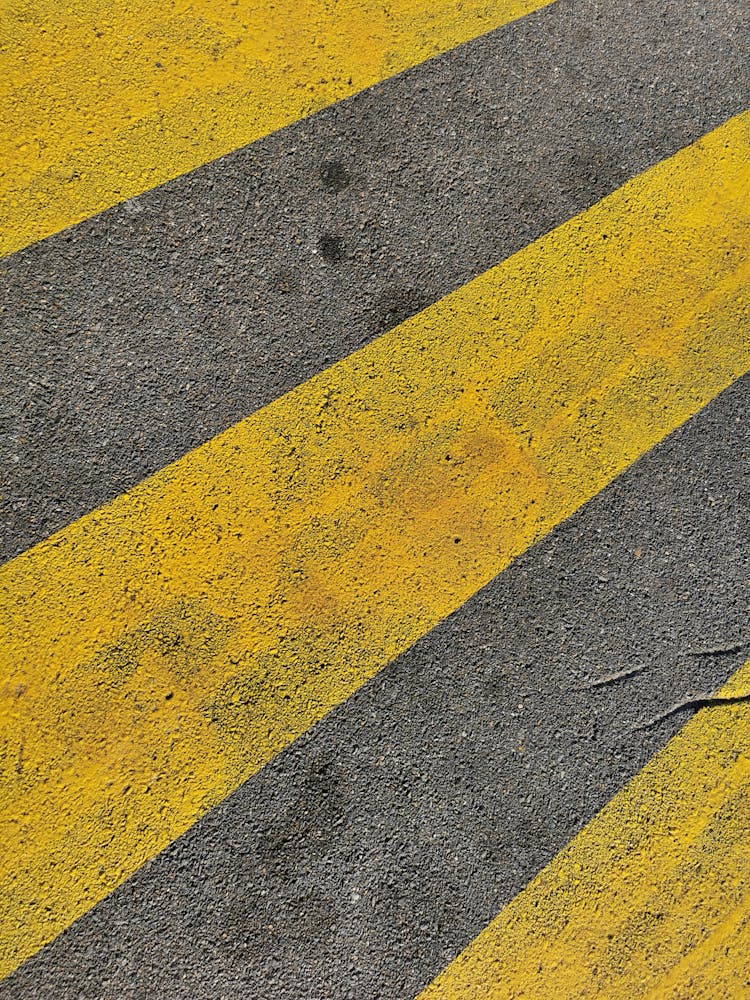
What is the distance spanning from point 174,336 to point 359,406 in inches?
29.2

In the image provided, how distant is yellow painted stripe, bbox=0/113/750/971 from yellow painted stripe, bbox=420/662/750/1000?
97 cm

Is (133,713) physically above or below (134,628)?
below

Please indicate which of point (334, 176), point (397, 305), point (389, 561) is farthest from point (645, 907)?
point (334, 176)

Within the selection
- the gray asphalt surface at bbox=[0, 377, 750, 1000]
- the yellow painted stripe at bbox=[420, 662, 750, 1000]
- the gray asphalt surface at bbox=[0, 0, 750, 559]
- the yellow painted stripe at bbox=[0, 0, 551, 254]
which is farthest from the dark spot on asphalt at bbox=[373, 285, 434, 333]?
the yellow painted stripe at bbox=[420, 662, 750, 1000]

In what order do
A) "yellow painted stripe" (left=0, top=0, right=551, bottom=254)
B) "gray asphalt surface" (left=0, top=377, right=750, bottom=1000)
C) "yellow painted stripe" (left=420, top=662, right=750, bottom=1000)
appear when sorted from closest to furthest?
"gray asphalt surface" (left=0, top=377, right=750, bottom=1000)
"yellow painted stripe" (left=420, top=662, right=750, bottom=1000)
"yellow painted stripe" (left=0, top=0, right=551, bottom=254)

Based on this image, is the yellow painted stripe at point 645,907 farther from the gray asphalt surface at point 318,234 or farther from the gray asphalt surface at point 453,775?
the gray asphalt surface at point 318,234

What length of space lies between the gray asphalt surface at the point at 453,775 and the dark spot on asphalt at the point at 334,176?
1.62 m

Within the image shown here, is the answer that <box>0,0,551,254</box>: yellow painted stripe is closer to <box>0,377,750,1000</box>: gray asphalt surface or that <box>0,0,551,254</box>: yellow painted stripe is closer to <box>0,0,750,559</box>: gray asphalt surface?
<box>0,0,750,559</box>: gray asphalt surface

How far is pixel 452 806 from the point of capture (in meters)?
2.87

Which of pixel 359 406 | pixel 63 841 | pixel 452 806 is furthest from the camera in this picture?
pixel 359 406

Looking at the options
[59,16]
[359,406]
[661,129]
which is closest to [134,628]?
[359,406]

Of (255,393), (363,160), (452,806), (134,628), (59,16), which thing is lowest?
(452,806)

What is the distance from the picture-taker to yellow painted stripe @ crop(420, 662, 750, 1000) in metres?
2.81

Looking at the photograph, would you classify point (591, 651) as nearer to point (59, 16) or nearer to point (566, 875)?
point (566, 875)
